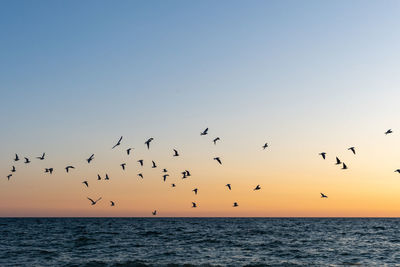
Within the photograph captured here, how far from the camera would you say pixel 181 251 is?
45.1 m

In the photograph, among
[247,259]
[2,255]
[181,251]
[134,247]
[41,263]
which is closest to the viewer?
[41,263]

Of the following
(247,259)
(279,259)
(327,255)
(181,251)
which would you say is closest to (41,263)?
(181,251)

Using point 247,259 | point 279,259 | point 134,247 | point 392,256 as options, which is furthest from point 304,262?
point 134,247

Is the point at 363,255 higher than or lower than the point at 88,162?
lower

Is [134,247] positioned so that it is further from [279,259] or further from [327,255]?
[327,255]

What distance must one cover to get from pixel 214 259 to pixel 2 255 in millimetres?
20647

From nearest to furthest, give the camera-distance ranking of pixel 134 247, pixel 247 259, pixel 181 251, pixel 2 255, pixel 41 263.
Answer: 1. pixel 41 263
2. pixel 247 259
3. pixel 2 255
4. pixel 181 251
5. pixel 134 247

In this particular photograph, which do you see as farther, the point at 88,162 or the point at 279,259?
the point at 88,162

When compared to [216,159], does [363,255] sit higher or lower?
lower

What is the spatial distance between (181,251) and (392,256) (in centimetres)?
2099

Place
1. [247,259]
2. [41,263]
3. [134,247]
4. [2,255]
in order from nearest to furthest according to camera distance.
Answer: [41,263], [247,259], [2,255], [134,247]

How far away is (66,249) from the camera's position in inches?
1880

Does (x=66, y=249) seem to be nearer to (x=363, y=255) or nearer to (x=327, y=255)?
(x=327, y=255)

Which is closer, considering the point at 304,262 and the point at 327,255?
the point at 304,262
